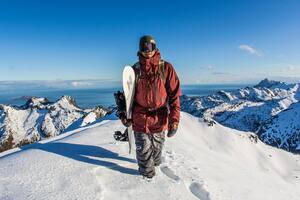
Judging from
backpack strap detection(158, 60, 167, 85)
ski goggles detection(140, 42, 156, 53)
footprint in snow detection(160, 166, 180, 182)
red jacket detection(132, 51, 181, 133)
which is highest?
ski goggles detection(140, 42, 156, 53)

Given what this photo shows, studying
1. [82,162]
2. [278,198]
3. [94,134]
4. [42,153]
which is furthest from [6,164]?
[278,198]

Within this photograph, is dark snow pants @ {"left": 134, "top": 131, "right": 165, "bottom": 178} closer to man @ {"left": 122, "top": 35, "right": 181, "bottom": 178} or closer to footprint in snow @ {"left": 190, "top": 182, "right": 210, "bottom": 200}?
man @ {"left": 122, "top": 35, "right": 181, "bottom": 178}

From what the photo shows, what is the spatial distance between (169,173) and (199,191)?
1.06 m

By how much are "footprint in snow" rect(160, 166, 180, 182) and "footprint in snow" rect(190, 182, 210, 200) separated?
44cm

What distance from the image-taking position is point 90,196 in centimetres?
632

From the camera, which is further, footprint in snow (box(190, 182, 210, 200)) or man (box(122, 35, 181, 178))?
man (box(122, 35, 181, 178))

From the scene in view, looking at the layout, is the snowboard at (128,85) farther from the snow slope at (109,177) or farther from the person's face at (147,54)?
the snow slope at (109,177)

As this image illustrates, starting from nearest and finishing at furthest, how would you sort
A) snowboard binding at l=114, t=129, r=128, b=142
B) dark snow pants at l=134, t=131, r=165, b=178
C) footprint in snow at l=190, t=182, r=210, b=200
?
footprint in snow at l=190, t=182, r=210, b=200 → dark snow pants at l=134, t=131, r=165, b=178 → snowboard binding at l=114, t=129, r=128, b=142

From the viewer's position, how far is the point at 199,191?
24.3 ft

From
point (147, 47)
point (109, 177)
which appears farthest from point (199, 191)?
point (147, 47)

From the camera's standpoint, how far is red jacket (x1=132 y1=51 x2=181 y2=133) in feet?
24.7

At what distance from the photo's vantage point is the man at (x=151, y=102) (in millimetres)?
7488

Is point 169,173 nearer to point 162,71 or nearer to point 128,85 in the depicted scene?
point 128,85

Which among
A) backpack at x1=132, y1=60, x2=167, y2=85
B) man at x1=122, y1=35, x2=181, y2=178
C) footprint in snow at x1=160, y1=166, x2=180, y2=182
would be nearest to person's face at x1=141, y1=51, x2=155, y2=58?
man at x1=122, y1=35, x2=181, y2=178
